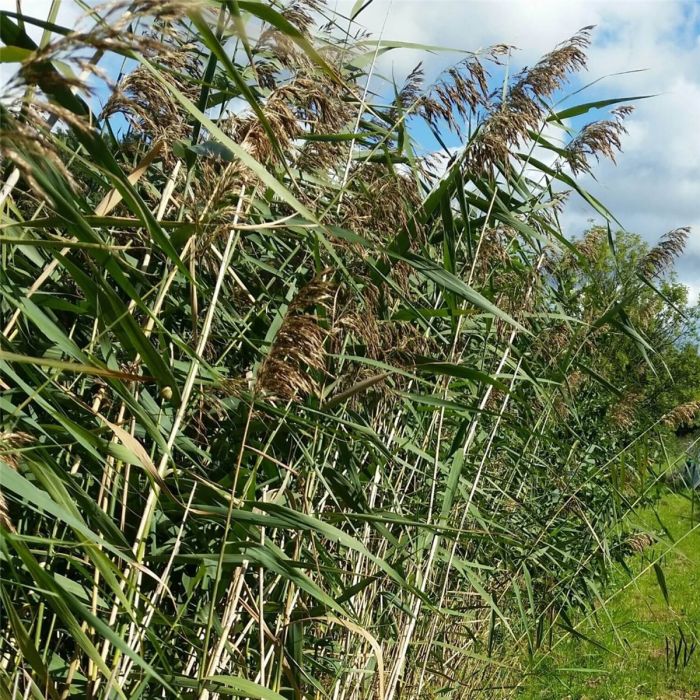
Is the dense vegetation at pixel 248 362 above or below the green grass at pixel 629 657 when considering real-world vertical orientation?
above

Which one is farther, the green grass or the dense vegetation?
the green grass

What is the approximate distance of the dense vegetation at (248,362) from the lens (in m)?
1.65

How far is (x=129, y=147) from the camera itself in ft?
8.25

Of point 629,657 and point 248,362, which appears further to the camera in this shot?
point 629,657

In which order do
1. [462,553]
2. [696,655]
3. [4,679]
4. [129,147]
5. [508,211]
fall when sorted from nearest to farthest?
[4,679], [129,147], [508,211], [462,553], [696,655]

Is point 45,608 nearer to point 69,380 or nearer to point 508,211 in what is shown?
point 69,380

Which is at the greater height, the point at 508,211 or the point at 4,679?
the point at 508,211

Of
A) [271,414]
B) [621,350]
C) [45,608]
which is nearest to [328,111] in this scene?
[271,414]

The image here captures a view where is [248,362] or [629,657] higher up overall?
[248,362]

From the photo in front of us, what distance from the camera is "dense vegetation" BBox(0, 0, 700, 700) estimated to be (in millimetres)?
1654

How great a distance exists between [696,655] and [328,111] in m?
4.97

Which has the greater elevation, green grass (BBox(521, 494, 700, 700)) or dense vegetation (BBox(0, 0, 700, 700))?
dense vegetation (BBox(0, 0, 700, 700))

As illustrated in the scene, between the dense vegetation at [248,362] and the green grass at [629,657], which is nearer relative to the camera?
the dense vegetation at [248,362]

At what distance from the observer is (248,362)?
97.6 inches
